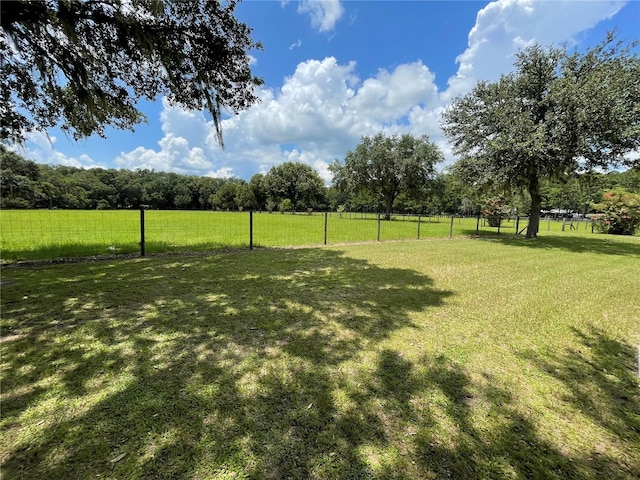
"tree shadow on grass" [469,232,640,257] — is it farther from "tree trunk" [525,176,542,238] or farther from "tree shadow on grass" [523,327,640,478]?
"tree shadow on grass" [523,327,640,478]

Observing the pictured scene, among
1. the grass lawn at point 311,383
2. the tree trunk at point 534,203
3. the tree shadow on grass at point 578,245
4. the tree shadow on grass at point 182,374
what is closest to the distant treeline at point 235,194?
the tree trunk at point 534,203

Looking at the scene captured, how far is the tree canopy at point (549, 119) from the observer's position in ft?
34.7

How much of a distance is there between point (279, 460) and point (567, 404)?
2265 millimetres

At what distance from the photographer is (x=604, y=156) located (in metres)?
12.0

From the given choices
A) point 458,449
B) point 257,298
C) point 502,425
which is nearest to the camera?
point 458,449

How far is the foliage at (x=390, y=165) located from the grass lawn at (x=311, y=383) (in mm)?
29095

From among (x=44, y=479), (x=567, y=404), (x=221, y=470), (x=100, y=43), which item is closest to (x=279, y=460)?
(x=221, y=470)

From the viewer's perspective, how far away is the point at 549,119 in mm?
11500

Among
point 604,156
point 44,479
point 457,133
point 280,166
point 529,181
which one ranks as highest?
point 280,166

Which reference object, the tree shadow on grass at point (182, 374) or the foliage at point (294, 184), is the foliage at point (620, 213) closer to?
the tree shadow on grass at point (182, 374)

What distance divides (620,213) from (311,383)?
28294 mm

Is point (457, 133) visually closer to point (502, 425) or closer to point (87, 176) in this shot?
point (502, 425)

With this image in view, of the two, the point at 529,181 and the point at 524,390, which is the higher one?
the point at 529,181

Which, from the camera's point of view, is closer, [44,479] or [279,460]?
[44,479]
